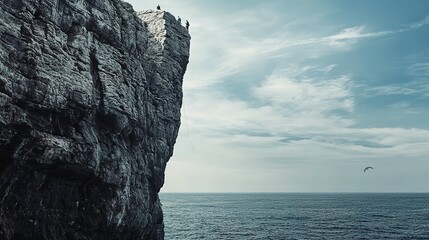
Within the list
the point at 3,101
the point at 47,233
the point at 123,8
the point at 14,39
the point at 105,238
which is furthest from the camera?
the point at 123,8

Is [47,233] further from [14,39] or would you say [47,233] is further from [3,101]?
[14,39]

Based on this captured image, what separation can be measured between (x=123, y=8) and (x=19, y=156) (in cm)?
2373

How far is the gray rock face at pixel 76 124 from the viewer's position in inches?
1021

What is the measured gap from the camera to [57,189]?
29734 mm

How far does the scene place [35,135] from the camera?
2655cm

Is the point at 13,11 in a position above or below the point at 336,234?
above

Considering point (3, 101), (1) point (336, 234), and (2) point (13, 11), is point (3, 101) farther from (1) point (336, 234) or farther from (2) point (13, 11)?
(1) point (336, 234)

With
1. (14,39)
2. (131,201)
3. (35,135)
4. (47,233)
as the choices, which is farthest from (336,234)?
(14,39)

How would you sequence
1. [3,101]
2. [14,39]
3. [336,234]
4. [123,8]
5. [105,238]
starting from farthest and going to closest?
[336,234]
[123,8]
[105,238]
[14,39]
[3,101]

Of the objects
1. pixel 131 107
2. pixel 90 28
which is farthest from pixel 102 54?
pixel 131 107

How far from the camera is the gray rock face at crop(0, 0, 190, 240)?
85.0 ft

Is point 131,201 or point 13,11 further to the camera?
point 131,201

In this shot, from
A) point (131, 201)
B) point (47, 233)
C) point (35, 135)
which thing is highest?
point (35, 135)

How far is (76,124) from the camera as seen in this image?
3102 cm
